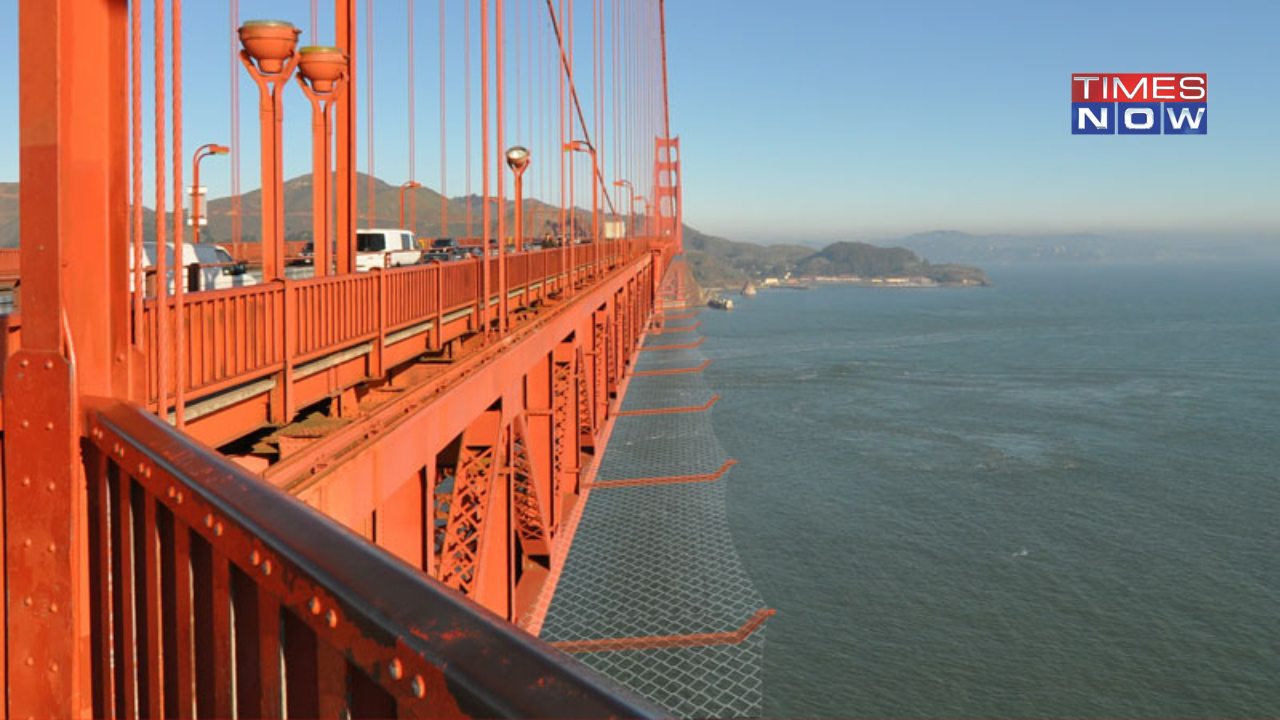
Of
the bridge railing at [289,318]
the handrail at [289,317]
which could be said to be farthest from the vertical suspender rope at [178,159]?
the bridge railing at [289,318]

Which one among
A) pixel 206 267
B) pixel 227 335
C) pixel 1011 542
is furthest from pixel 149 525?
pixel 1011 542

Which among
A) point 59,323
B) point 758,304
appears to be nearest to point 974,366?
point 59,323

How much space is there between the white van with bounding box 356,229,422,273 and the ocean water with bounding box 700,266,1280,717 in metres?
13.7

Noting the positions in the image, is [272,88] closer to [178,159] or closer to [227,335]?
[227,335]

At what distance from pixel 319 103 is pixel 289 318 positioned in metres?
3.70

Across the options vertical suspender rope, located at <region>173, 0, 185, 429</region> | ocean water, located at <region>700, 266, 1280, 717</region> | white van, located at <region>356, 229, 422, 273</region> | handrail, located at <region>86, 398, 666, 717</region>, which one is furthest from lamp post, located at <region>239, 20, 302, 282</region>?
ocean water, located at <region>700, 266, 1280, 717</region>

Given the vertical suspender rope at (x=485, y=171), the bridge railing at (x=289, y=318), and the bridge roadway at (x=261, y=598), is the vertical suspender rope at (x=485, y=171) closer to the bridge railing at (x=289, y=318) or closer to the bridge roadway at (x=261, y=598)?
the bridge railing at (x=289, y=318)

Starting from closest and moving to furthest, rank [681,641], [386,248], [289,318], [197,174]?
[289,318]
[197,174]
[386,248]
[681,641]

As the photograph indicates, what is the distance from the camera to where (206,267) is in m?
14.5

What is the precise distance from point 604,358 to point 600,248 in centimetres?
643

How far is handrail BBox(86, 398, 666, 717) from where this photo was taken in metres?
1.12

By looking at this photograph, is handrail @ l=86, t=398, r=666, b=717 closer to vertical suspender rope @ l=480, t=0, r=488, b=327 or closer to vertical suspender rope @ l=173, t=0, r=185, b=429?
vertical suspender rope @ l=173, t=0, r=185, b=429

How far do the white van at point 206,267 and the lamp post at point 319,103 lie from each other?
2.63 metres

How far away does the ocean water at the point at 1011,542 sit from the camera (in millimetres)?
27156
